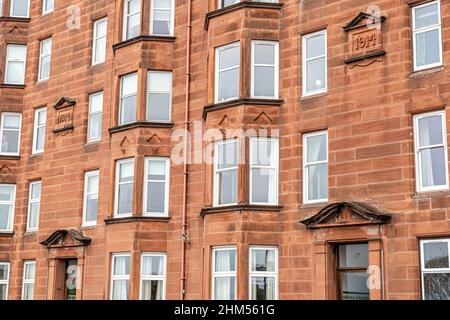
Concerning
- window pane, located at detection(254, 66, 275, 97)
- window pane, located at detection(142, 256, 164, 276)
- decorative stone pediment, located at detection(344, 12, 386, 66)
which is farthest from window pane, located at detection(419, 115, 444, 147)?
window pane, located at detection(142, 256, 164, 276)

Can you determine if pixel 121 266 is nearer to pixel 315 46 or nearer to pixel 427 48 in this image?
pixel 315 46

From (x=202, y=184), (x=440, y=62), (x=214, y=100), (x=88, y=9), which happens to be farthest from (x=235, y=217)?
(x=88, y=9)

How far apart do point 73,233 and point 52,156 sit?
3621mm

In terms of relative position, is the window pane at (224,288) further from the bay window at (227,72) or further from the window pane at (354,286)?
the bay window at (227,72)

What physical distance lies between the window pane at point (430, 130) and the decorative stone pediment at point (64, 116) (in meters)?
13.4

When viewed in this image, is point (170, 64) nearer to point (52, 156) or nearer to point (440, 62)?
point (52, 156)

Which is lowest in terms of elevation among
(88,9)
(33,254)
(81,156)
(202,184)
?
(33,254)

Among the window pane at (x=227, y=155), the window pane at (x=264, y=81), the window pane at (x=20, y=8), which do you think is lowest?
the window pane at (x=227, y=155)

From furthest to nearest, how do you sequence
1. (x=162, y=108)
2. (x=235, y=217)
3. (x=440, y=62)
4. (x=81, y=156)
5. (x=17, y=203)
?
(x=17, y=203) < (x=81, y=156) < (x=162, y=108) < (x=235, y=217) < (x=440, y=62)

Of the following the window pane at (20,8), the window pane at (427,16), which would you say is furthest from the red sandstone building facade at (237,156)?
the window pane at (20,8)

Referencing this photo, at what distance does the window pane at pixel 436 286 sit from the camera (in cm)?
1598

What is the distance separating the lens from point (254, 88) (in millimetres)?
20109

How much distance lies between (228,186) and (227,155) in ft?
2.97

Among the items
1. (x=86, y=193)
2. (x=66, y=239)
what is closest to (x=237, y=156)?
(x=86, y=193)
